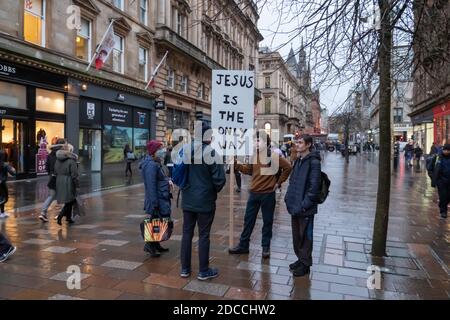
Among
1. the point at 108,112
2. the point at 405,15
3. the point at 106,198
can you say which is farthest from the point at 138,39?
the point at 405,15

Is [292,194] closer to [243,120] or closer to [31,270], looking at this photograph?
[243,120]

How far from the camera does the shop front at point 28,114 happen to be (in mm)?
15273

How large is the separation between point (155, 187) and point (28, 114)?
13.1 m

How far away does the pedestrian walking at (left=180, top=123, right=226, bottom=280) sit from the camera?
471 centimetres

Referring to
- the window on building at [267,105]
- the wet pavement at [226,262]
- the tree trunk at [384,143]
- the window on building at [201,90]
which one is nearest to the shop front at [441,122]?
the window on building at [201,90]

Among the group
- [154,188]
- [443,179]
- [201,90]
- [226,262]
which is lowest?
[226,262]

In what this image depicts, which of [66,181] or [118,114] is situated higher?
[118,114]

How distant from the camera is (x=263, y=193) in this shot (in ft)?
19.3

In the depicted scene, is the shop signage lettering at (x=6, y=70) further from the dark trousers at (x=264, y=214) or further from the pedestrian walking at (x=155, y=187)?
the dark trousers at (x=264, y=214)

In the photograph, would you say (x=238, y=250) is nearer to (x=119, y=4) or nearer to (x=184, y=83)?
(x=119, y=4)

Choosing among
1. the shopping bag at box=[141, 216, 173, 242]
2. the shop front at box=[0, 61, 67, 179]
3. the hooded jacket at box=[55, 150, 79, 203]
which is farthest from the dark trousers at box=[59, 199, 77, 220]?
the shop front at box=[0, 61, 67, 179]

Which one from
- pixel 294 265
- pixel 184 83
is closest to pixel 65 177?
pixel 294 265

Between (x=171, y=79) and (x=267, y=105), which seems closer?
(x=171, y=79)

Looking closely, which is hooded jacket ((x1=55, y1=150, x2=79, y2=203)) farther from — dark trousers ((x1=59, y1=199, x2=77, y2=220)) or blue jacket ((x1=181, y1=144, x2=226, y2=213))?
blue jacket ((x1=181, y1=144, x2=226, y2=213))
